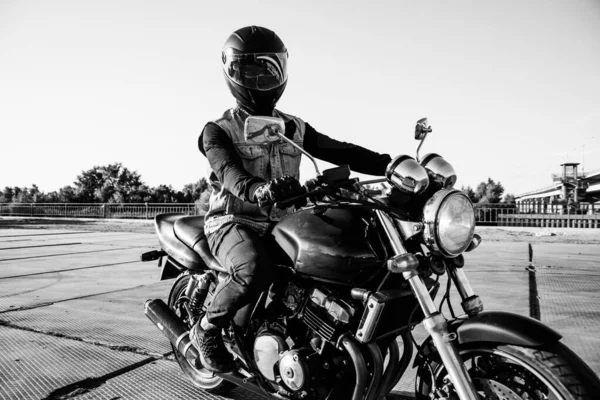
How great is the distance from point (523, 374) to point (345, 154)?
1625 mm

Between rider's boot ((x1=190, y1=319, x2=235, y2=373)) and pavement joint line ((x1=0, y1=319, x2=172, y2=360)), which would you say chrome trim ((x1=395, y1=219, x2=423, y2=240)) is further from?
pavement joint line ((x1=0, y1=319, x2=172, y2=360))

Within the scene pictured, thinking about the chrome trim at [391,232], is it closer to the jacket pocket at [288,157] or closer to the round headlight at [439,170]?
the round headlight at [439,170]

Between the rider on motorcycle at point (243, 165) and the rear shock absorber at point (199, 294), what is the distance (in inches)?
11.2

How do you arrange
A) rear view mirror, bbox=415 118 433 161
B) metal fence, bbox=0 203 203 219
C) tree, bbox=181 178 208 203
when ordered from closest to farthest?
1. rear view mirror, bbox=415 118 433 161
2. metal fence, bbox=0 203 203 219
3. tree, bbox=181 178 208 203

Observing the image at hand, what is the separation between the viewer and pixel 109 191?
47375 millimetres

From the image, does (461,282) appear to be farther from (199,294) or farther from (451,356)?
(199,294)

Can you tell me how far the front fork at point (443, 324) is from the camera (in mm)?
1769

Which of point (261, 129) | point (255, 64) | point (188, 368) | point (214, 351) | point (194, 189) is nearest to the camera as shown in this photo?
point (261, 129)

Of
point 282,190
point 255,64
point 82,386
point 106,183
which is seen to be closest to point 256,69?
point 255,64

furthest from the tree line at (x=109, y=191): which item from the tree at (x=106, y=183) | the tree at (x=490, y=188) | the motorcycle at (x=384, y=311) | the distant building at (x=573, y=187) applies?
the distant building at (x=573, y=187)

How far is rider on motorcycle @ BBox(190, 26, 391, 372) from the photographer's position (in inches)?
Answer: 96.8

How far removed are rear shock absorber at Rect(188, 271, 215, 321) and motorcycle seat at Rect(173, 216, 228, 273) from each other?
176 mm

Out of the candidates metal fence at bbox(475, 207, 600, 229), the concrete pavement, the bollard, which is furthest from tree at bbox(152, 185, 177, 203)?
the bollard

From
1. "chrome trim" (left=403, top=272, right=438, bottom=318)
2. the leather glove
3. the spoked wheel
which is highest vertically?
Result: the leather glove
